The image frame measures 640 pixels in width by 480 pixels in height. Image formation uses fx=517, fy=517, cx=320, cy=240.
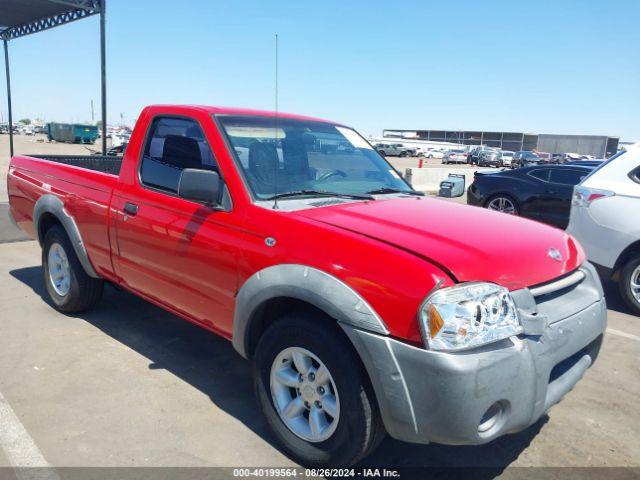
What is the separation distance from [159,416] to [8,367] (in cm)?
143

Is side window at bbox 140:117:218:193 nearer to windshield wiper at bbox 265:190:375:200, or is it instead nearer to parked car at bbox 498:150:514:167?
windshield wiper at bbox 265:190:375:200

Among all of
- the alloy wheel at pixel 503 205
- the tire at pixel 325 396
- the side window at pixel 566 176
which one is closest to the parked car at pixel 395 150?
the alloy wheel at pixel 503 205

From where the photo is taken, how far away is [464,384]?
213 cm

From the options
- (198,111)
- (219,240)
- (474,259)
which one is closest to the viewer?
(474,259)

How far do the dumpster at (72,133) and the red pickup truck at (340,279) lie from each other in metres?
61.7

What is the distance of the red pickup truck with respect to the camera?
87.4 inches

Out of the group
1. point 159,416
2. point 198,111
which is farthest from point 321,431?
point 198,111

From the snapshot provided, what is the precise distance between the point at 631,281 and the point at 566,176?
172 inches

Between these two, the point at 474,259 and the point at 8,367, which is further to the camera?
the point at 8,367

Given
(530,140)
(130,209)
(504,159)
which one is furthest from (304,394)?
(530,140)

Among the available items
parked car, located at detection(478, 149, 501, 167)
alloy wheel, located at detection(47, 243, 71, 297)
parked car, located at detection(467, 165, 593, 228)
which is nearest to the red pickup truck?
alloy wheel, located at detection(47, 243, 71, 297)

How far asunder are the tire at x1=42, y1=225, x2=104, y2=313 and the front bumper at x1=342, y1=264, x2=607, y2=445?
3.20 m

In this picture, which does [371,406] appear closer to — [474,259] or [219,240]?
[474,259]

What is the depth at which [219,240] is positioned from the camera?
3051 mm
